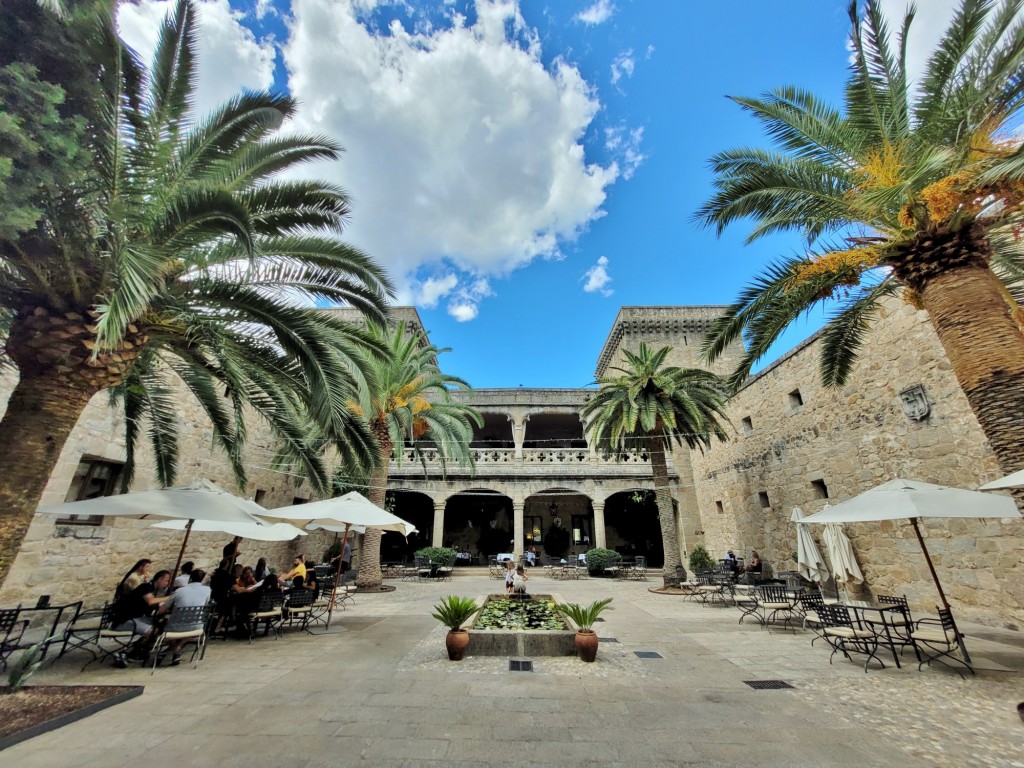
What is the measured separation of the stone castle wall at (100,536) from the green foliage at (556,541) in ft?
49.6

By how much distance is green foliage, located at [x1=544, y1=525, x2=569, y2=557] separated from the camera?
2246 cm

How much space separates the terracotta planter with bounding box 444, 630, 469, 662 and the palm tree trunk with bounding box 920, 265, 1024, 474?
6.97 meters

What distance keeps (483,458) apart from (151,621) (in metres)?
15.4

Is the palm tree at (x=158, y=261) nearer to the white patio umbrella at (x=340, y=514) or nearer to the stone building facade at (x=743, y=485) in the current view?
the white patio umbrella at (x=340, y=514)

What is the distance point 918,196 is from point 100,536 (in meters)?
15.6

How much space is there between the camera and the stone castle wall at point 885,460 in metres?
7.61

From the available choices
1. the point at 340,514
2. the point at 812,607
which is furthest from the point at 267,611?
the point at 812,607

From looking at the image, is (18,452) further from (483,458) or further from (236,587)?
(483,458)

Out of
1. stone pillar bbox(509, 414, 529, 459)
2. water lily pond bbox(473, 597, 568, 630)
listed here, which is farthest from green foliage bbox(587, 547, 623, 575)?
water lily pond bbox(473, 597, 568, 630)

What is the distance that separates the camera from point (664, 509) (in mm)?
13172

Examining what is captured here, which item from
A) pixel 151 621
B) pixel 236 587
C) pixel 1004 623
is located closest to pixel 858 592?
pixel 1004 623

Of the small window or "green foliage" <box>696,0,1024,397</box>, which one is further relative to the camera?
the small window

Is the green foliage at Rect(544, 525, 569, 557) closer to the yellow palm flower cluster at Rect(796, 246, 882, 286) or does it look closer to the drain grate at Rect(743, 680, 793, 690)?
the drain grate at Rect(743, 680, 793, 690)

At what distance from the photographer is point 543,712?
387 centimetres
